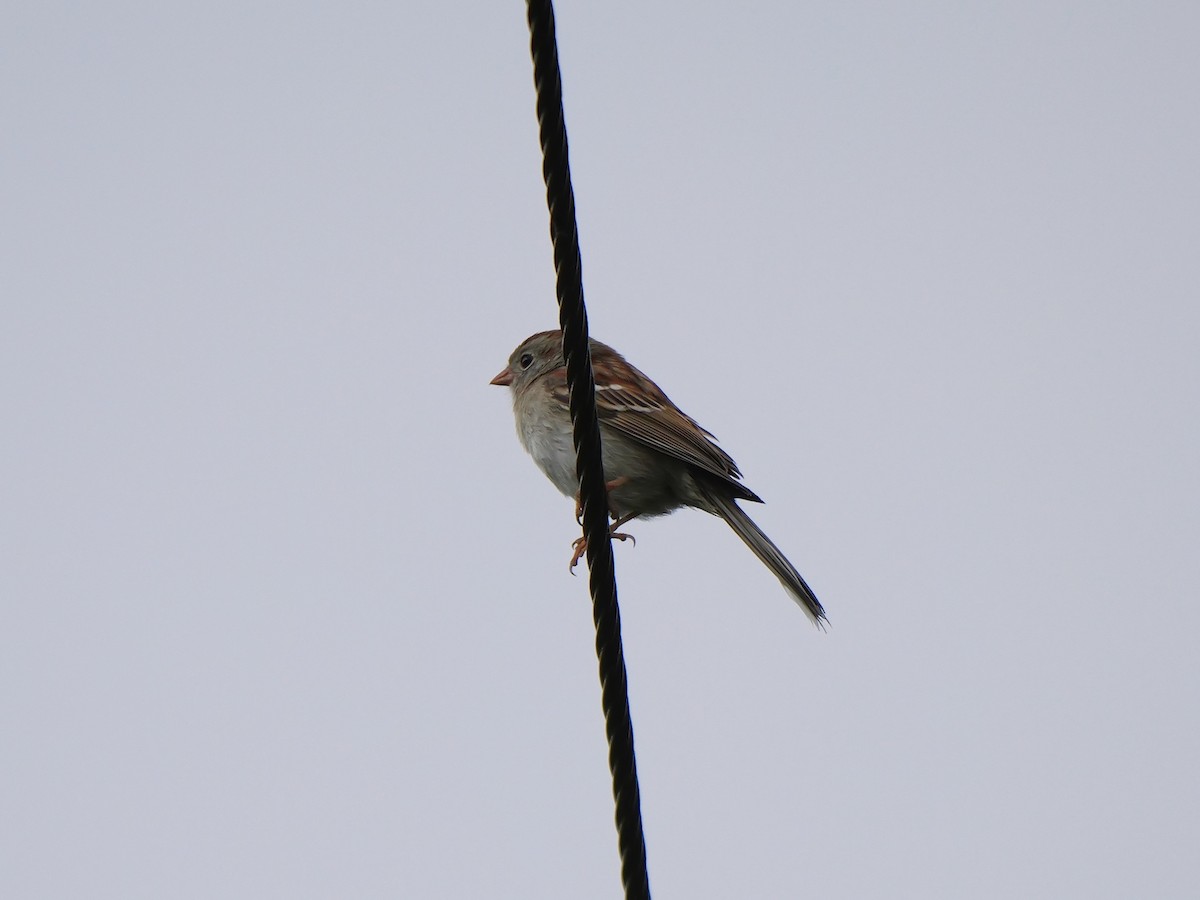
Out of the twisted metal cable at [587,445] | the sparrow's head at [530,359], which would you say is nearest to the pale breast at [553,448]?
the sparrow's head at [530,359]

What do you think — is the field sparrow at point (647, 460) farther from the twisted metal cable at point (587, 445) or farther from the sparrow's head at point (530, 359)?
the twisted metal cable at point (587, 445)

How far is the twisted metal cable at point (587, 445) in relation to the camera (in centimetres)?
254

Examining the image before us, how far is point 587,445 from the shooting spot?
307 centimetres

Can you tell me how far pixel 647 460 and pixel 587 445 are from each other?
112 inches

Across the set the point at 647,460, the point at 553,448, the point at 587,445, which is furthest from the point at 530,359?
the point at 587,445

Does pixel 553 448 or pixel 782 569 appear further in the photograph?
pixel 553 448

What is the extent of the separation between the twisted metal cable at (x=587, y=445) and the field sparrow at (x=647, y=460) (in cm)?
237

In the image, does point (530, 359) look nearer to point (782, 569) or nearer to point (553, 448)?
point (553, 448)

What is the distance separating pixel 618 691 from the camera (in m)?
2.92

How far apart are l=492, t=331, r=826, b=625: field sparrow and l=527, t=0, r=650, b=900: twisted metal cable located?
237 centimetres

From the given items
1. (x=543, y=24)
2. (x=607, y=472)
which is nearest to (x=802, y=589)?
(x=607, y=472)

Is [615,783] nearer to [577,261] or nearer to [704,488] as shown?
[577,261]

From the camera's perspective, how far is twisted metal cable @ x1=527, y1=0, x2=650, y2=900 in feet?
8.35

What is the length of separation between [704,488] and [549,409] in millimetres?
890
